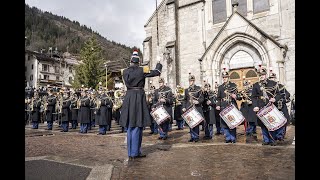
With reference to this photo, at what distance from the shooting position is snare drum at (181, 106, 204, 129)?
8.94 m

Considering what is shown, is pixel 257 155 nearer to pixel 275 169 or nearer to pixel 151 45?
pixel 275 169

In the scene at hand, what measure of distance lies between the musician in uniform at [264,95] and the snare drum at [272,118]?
1.30 feet

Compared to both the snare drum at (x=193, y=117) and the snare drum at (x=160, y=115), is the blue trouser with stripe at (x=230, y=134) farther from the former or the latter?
the snare drum at (x=160, y=115)

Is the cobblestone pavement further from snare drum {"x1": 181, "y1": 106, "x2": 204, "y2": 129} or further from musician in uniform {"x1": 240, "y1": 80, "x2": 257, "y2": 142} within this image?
musician in uniform {"x1": 240, "y1": 80, "x2": 257, "y2": 142}

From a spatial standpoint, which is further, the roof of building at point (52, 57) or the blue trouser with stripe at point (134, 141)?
the roof of building at point (52, 57)

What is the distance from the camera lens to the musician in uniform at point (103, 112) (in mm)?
12867

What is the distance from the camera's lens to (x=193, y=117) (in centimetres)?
904

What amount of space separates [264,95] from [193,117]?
7.47 feet

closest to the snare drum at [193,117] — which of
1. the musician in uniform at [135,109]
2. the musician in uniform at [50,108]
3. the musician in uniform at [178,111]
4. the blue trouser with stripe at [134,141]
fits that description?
the musician in uniform at [135,109]

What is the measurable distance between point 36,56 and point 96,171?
66.3m

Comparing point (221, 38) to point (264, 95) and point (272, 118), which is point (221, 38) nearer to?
point (264, 95)

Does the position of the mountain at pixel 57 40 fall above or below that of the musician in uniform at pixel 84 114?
above
